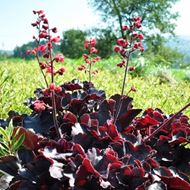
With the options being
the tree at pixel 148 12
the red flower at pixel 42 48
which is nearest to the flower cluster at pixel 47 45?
the red flower at pixel 42 48

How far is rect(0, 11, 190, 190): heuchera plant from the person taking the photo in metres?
2.03

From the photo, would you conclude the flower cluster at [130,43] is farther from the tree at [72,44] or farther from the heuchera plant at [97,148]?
the tree at [72,44]

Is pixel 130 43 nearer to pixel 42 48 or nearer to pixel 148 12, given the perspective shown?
pixel 42 48

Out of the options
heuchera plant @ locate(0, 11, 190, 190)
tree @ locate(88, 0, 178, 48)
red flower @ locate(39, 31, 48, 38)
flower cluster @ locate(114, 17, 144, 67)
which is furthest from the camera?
tree @ locate(88, 0, 178, 48)

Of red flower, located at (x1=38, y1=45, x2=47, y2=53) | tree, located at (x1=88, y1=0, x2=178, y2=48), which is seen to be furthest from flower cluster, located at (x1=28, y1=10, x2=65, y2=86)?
tree, located at (x1=88, y1=0, x2=178, y2=48)

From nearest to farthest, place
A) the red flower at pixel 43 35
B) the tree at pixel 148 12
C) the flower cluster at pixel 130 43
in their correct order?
the red flower at pixel 43 35, the flower cluster at pixel 130 43, the tree at pixel 148 12

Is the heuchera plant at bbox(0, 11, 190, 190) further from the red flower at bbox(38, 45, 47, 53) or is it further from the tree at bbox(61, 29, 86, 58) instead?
the tree at bbox(61, 29, 86, 58)

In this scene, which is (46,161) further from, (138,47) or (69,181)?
(138,47)

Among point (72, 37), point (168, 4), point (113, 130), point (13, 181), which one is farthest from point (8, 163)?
point (72, 37)

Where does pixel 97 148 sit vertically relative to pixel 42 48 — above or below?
below

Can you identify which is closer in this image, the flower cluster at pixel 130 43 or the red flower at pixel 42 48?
the red flower at pixel 42 48

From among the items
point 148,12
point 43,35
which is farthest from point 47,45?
point 148,12

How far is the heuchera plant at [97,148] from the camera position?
2031mm

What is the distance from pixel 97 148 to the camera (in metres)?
2.19
